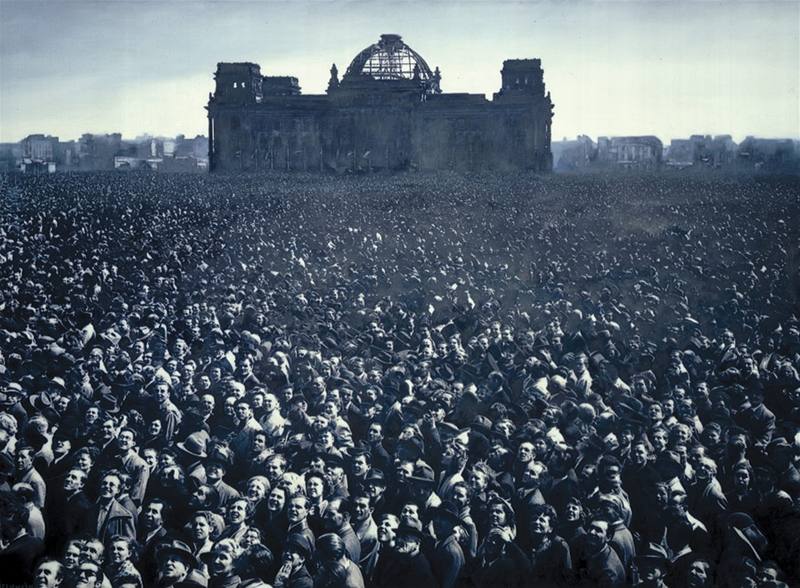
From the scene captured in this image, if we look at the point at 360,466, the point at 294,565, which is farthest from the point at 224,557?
the point at 360,466

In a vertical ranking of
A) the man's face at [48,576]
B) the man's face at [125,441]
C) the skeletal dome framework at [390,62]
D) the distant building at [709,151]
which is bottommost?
the man's face at [48,576]

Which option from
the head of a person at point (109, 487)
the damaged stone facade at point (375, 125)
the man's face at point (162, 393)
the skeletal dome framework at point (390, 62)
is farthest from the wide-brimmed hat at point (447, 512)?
the skeletal dome framework at point (390, 62)

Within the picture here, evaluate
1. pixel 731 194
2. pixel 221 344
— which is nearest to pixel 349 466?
pixel 221 344

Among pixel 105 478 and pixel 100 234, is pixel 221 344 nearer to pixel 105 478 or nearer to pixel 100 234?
pixel 105 478

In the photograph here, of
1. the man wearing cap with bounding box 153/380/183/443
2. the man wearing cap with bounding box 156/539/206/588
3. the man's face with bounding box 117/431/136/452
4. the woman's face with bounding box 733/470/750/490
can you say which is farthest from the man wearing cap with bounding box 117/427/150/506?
the woman's face with bounding box 733/470/750/490

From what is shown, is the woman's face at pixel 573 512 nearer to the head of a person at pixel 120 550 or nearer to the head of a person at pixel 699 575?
the head of a person at pixel 699 575

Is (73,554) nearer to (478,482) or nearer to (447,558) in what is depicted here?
(447,558)
